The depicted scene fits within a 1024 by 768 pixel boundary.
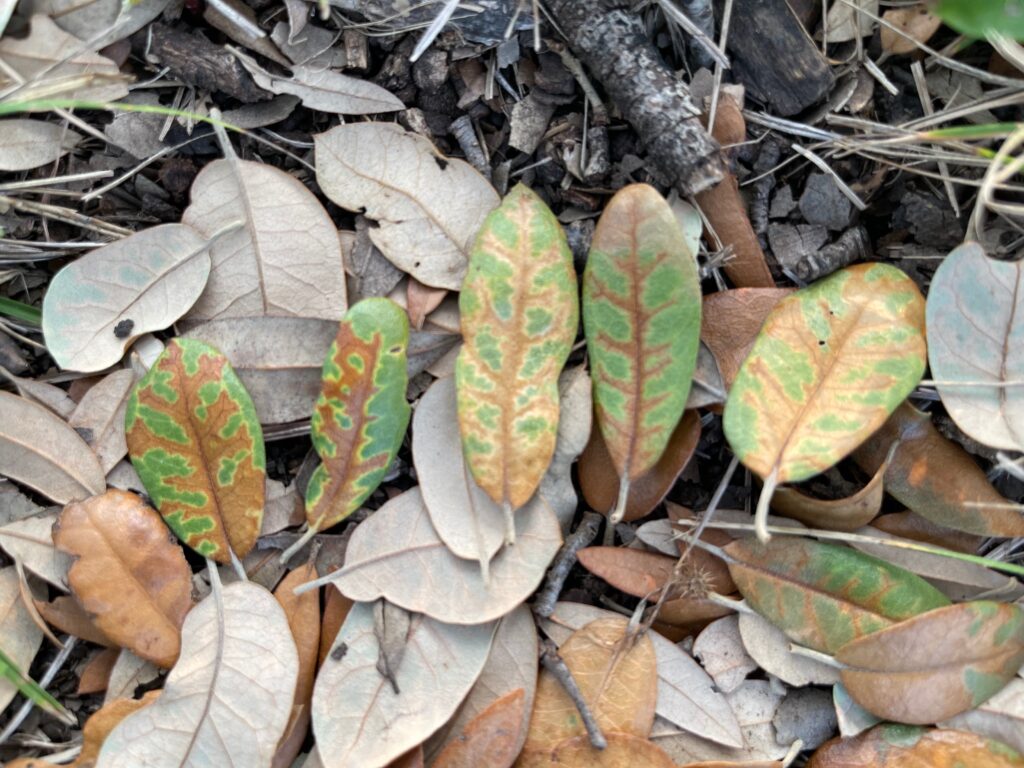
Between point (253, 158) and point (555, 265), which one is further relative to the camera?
point (253, 158)

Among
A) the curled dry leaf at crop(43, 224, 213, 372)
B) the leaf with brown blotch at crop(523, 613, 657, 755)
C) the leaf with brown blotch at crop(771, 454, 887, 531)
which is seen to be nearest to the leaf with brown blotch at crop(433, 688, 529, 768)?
the leaf with brown blotch at crop(523, 613, 657, 755)

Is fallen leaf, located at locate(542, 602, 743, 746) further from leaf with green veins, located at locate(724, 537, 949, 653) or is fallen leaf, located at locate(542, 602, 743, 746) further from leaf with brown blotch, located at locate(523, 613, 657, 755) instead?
leaf with green veins, located at locate(724, 537, 949, 653)

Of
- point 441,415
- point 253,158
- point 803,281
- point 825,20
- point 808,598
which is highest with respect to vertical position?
point 825,20

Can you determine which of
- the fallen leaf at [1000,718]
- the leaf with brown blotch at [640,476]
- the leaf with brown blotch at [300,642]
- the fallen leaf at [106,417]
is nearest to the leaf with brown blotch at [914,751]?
the fallen leaf at [1000,718]

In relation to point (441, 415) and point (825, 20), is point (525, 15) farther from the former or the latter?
point (441, 415)

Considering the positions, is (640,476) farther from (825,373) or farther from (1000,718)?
(1000,718)

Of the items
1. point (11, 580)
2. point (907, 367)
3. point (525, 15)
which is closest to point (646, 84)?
point (525, 15)
